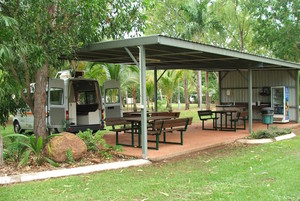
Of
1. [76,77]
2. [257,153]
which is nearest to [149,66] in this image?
[76,77]

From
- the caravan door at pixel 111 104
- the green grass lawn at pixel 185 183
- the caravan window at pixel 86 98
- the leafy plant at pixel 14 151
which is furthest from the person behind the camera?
the caravan door at pixel 111 104

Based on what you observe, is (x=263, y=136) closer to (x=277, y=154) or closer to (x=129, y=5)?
(x=277, y=154)

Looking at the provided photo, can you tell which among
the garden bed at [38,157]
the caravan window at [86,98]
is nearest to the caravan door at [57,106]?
the caravan window at [86,98]

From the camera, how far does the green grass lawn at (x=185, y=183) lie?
5301mm

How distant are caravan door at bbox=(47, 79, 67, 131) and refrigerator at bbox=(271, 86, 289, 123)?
10.9m

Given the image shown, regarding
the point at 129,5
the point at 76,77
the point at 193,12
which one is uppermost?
the point at 193,12

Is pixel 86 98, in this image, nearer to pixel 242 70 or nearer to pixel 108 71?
pixel 108 71

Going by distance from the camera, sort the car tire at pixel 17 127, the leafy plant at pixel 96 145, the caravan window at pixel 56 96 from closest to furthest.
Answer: the leafy plant at pixel 96 145 < the caravan window at pixel 56 96 < the car tire at pixel 17 127

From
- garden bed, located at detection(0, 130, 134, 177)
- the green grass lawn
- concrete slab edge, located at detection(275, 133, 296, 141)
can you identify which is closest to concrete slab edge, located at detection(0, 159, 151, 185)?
the green grass lawn

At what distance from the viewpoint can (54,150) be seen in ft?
24.9

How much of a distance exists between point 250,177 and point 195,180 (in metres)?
1.06

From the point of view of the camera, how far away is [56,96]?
11.7m

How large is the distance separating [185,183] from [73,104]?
7.13 metres

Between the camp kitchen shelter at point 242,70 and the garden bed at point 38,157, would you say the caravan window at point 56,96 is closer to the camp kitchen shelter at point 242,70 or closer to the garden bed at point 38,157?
the camp kitchen shelter at point 242,70
